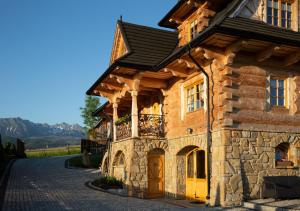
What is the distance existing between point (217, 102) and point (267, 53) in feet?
6.98

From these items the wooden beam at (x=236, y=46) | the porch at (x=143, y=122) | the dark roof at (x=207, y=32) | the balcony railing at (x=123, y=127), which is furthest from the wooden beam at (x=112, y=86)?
the wooden beam at (x=236, y=46)

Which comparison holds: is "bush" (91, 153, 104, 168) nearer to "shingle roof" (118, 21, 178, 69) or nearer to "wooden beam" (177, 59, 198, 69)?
"shingle roof" (118, 21, 178, 69)

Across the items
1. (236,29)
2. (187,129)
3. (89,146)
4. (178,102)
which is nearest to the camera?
(236,29)

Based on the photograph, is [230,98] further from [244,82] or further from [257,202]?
[257,202]

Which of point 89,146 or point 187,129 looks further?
point 89,146

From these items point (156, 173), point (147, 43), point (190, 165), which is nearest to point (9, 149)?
point (156, 173)

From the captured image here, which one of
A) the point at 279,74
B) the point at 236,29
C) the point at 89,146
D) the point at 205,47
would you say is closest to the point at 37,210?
the point at 205,47

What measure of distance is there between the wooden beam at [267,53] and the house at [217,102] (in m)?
0.03

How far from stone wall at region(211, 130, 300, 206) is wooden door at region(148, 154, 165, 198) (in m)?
4.37

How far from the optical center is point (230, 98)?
11852 millimetres

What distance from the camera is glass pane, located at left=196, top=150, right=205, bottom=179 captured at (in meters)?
14.4

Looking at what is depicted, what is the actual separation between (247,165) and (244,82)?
258 centimetres

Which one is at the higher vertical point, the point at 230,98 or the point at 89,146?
the point at 230,98

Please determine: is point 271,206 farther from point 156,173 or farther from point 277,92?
point 156,173
